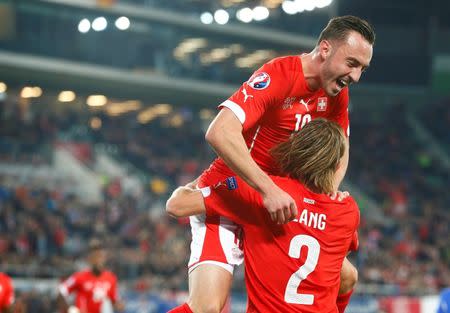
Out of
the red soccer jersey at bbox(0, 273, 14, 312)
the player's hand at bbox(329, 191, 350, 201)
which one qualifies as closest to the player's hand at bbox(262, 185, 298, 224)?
the player's hand at bbox(329, 191, 350, 201)

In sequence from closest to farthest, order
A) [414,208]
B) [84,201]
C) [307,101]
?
[307,101] < [84,201] < [414,208]

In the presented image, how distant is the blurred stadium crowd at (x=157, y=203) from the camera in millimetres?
19766

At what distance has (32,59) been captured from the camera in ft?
108

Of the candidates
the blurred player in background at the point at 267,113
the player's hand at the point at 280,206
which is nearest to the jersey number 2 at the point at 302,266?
the player's hand at the point at 280,206

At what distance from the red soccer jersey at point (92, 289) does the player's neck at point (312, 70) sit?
7863 millimetres

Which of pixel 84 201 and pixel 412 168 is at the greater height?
pixel 412 168

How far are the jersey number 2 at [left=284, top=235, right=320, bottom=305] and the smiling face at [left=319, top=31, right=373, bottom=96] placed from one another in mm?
1028

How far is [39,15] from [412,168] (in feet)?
50.6

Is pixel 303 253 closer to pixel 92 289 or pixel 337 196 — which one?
pixel 337 196

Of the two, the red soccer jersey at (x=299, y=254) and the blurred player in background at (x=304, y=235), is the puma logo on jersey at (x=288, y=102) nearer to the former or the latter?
the blurred player in background at (x=304, y=235)

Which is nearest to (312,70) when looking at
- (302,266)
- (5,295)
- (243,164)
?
(243,164)

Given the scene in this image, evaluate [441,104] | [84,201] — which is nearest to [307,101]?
[84,201]

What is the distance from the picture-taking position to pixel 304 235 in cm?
411

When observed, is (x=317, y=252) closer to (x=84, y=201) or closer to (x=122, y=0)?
(x=84, y=201)
